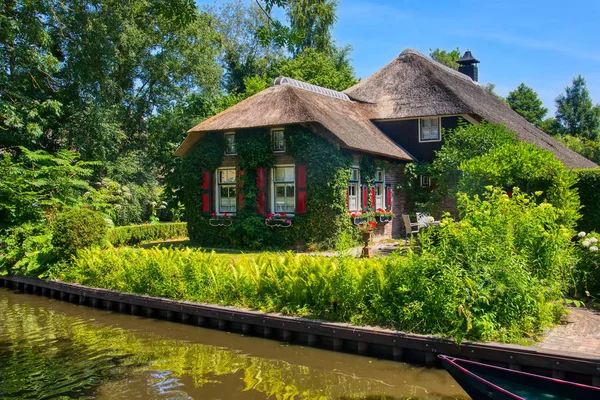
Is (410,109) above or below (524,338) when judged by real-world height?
above

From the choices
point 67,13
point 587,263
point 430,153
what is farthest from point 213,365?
point 67,13

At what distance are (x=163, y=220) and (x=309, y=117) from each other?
16161mm

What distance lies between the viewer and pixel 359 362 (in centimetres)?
788

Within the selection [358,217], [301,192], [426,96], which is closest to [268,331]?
[301,192]

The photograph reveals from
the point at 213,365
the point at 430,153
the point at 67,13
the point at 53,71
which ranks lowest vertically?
the point at 213,365

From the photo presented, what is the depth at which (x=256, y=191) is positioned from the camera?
17828mm

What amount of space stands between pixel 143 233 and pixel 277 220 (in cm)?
723

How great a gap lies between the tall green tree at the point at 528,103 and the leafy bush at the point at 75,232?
40672mm

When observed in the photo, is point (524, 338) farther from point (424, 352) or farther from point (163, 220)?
point (163, 220)

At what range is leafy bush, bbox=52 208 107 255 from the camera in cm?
1348

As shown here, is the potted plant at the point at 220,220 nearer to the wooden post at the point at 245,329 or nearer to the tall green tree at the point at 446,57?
the wooden post at the point at 245,329

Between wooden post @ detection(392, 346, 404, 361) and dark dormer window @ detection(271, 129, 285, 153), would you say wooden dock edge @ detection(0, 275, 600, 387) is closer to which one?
wooden post @ detection(392, 346, 404, 361)

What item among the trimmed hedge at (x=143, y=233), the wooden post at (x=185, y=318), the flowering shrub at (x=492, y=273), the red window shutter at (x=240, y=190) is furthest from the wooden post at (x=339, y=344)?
the trimmed hedge at (x=143, y=233)

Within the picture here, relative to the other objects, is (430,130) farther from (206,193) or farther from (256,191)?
(206,193)
